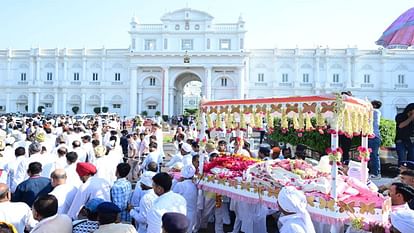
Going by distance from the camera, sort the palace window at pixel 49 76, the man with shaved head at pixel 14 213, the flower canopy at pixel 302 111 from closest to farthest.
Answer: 1. the man with shaved head at pixel 14 213
2. the flower canopy at pixel 302 111
3. the palace window at pixel 49 76

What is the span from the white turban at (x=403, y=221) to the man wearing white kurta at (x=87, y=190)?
12.6ft

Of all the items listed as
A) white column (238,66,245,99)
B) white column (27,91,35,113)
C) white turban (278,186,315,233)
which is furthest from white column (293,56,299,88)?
white turban (278,186,315,233)

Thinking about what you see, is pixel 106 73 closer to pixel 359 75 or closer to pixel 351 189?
pixel 359 75

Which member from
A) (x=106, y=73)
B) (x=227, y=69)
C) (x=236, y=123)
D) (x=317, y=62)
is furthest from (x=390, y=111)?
(x=236, y=123)

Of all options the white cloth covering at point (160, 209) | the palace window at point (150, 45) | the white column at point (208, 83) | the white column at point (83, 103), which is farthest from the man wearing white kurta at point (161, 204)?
the white column at point (83, 103)

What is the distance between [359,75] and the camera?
48.5 metres

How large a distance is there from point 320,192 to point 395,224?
90.7 inches

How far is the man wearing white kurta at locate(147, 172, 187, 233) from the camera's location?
4870 millimetres

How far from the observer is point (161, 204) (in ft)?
16.1

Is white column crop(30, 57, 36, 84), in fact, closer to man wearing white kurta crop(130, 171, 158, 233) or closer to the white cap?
the white cap

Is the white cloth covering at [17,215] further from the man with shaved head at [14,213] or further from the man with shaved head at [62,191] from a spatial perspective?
the man with shaved head at [62,191]

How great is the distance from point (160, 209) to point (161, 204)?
2.4 inches

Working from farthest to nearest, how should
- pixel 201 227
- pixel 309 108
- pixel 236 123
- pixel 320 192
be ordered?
pixel 236 123
pixel 201 227
pixel 309 108
pixel 320 192

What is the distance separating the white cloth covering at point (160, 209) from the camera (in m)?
4.86
